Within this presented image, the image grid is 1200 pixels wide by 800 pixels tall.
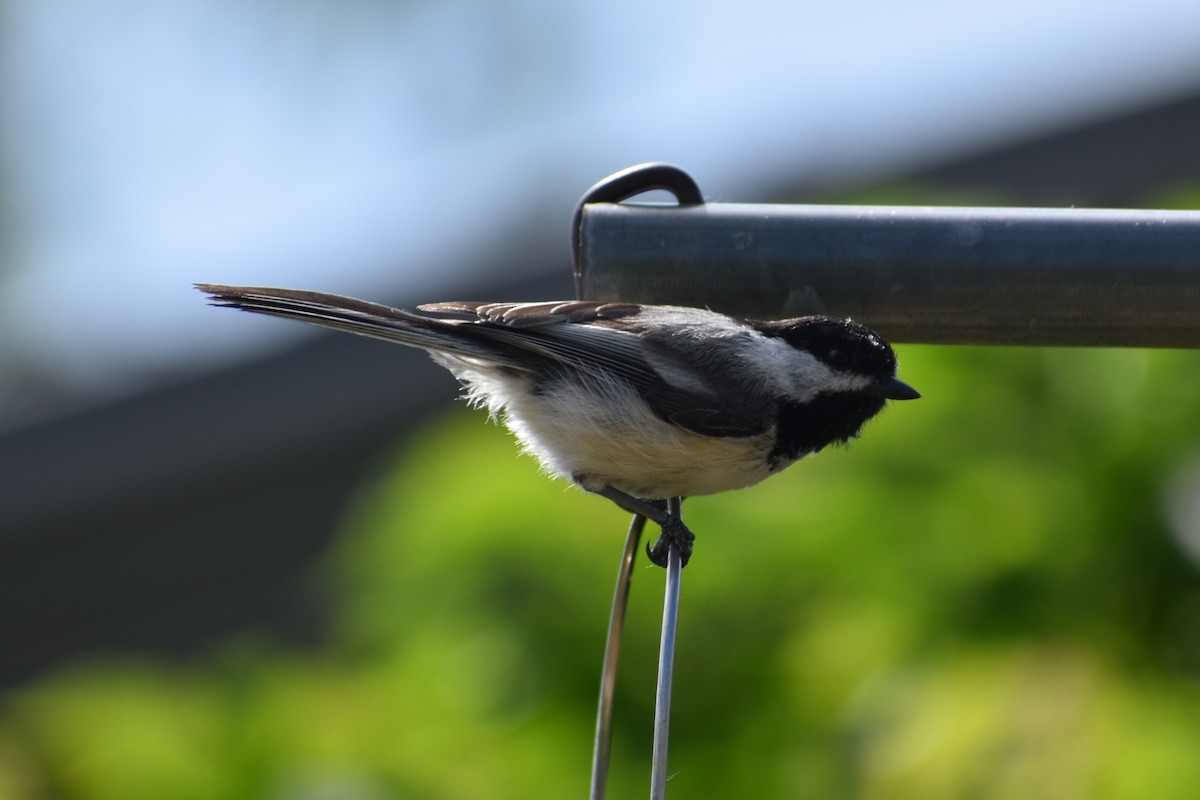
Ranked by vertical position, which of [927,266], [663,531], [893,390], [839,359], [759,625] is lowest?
[759,625]

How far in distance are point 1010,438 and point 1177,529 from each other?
25.8 inches

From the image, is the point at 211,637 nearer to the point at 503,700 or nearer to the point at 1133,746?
the point at 503,700

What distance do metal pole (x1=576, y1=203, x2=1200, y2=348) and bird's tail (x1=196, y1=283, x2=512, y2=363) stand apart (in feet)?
1.19

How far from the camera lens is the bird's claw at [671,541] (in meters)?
2.68

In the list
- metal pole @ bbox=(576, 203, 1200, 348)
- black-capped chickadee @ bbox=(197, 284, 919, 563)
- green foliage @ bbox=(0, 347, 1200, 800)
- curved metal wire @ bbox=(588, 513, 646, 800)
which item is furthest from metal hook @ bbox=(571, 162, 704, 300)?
green foliage @ bbox=(0, 347, 1200, 800)

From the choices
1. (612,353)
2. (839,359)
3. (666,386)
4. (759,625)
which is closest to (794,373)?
(839,359)

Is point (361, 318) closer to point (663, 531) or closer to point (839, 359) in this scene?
point (663, 531)

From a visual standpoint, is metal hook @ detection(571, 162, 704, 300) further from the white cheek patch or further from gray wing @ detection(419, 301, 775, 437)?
the white cheek patch

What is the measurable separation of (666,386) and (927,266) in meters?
0.65

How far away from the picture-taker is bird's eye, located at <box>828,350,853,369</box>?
270 centimetres

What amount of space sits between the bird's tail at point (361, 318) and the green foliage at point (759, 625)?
4.98ft

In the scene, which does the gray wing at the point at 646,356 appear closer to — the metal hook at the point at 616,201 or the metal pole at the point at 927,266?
the metal hook at the point at 616,201

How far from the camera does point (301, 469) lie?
858 cm

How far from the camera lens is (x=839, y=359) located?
2717 mm
